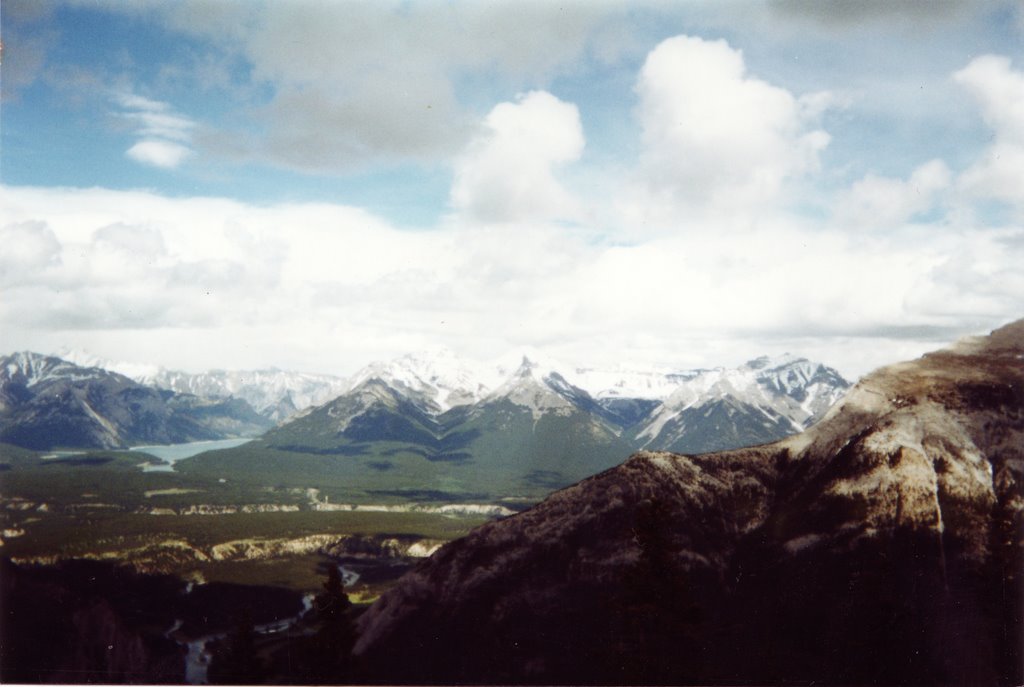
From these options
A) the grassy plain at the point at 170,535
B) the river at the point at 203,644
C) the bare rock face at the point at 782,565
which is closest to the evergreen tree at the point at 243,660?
the bare rock face at the point at 782,565

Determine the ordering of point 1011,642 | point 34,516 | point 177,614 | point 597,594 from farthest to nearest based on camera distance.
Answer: point 34,516
point 177,614
point 597,594
point 1011,642

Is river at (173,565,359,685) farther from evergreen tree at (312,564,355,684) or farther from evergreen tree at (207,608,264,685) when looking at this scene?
evergreen tree at (312,564,355,684)

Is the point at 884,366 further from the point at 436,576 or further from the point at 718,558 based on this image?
the point at 436,576

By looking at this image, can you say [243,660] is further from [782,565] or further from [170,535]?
[170,535]

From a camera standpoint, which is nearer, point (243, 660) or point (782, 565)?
point (243, 660)

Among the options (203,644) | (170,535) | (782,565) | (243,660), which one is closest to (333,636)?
(243,660)

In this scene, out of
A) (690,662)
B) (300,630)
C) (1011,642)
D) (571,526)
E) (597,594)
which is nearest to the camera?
(690,662)

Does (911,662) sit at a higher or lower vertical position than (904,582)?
lower

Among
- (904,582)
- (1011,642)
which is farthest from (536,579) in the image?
(1011,642)

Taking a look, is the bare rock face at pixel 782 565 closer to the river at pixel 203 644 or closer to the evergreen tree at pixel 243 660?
the evergreen tree at pixel 243 660
